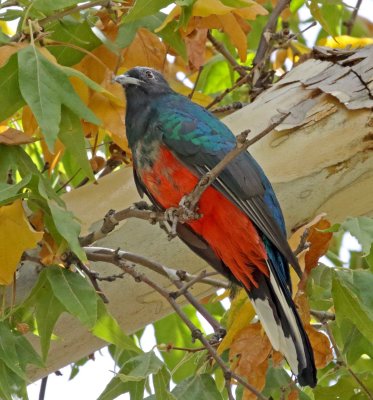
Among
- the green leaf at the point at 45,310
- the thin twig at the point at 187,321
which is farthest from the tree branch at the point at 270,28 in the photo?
the green leaf at the point at 45,310

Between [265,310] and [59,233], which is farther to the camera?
[265,310]

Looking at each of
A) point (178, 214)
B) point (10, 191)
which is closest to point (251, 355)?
point (178, 214)

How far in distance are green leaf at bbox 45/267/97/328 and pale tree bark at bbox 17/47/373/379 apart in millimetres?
221

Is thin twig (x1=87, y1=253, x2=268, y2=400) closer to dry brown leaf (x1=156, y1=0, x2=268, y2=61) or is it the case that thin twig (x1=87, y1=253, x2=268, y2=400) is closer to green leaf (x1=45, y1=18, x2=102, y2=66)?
green leaf (x1=45, y1=18, x2=102, y2=66)

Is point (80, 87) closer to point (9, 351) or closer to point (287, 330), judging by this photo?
point (9, 351)

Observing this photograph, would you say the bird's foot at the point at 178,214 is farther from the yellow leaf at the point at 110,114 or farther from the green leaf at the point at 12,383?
the green leaf at the point at 12,383

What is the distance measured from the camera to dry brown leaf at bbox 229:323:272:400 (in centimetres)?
323

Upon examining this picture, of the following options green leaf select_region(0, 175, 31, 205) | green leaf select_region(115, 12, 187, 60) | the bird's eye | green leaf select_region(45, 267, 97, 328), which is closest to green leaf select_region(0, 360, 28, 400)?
green leaf select_region(45, 267, 97, 328)

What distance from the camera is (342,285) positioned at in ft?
10.1

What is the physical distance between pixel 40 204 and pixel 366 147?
107 centimetres

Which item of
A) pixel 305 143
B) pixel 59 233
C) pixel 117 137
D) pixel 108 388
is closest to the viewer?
pixel 59 233

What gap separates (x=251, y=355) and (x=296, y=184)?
58cm

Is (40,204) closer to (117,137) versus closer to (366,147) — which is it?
(117,137)

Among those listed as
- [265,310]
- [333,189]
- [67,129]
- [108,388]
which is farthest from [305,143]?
[108,388]
